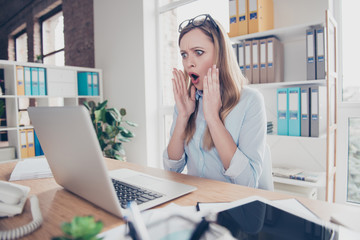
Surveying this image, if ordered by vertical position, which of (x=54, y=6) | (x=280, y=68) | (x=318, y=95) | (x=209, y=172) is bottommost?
(x=209, y=172)

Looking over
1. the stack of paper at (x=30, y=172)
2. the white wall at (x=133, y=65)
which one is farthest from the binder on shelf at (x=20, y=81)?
the stack of paper at (x=30, y=172)

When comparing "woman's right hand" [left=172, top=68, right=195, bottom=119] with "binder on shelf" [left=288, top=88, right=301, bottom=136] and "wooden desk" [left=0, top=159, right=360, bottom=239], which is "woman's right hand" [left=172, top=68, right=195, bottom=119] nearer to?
"wooden desk" [left=0, top=159, right=360, bottom=239]

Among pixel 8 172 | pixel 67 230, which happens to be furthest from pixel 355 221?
pixel 8 172

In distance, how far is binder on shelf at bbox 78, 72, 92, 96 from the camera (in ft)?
10.6

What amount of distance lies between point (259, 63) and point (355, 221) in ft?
5.24

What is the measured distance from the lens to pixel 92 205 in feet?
2.31

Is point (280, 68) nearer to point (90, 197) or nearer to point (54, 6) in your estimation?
point (90, 197)

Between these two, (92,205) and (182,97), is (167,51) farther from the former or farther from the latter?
(92,205)

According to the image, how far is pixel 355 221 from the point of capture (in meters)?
0.59

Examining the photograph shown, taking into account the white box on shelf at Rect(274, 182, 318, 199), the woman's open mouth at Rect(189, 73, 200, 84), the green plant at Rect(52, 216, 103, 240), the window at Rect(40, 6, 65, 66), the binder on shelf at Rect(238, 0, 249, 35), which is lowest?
the white box on shelf at Rect(274, 182, 318, 199)

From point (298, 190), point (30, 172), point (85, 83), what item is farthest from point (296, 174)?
point (85, 83)

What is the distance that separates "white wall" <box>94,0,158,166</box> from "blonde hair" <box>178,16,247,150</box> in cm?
185

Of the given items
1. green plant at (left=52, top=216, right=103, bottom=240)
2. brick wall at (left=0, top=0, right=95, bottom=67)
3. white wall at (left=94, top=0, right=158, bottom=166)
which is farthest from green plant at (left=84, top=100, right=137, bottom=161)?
green plant at (left=52, top=216, right=103, bottom=240)

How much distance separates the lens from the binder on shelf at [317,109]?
181cm
